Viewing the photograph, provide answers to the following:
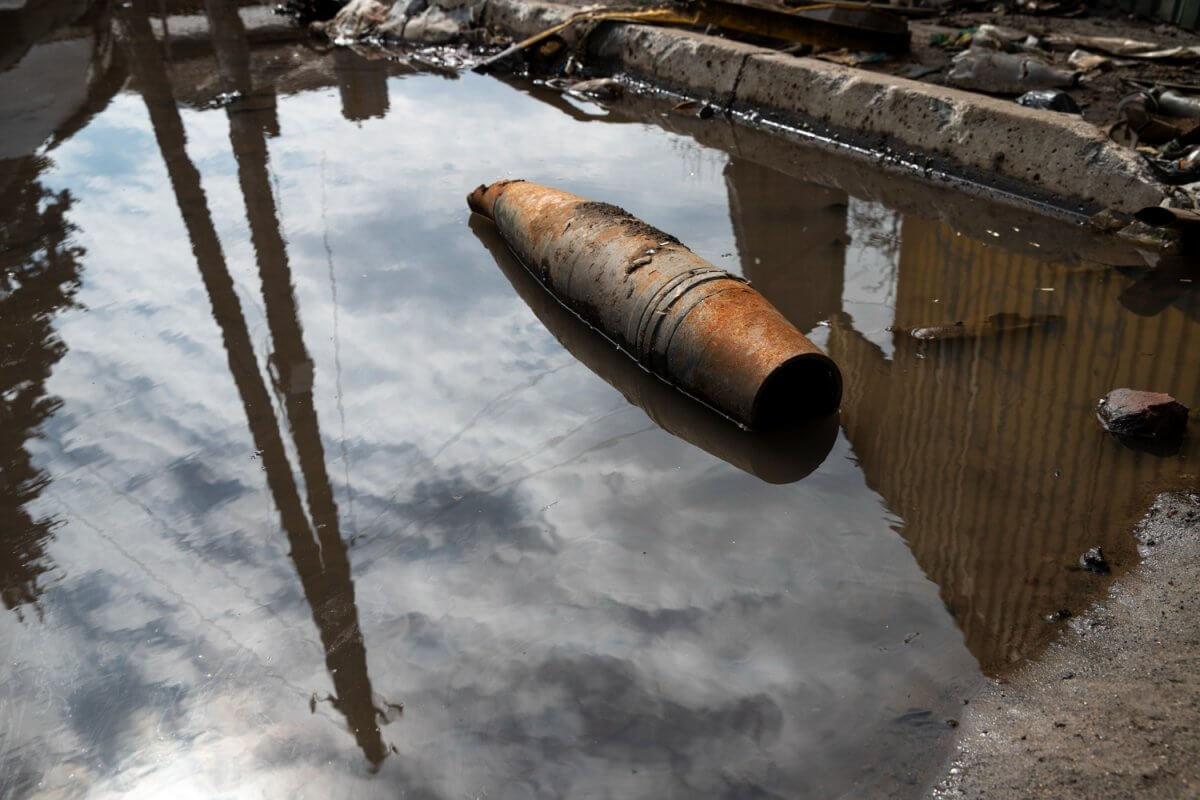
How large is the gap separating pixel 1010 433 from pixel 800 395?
0.76 meters

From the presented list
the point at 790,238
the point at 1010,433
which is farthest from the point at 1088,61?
the point at 1010,433

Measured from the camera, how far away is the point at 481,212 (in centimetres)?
526

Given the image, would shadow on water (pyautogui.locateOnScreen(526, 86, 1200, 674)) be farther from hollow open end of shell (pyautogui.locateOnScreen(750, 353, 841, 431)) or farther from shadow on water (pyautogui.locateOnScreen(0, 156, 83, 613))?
shadow on water (pyautogui.locateOnScreen(0, 156, 83, 613))

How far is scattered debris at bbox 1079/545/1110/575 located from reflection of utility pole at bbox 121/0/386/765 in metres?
2.08

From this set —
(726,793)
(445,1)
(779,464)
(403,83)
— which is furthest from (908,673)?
(445,1)

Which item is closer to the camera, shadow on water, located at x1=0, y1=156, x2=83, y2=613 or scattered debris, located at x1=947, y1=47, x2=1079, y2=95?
shadow on water, located at x1=0, y1=156, x2=83, y2=613

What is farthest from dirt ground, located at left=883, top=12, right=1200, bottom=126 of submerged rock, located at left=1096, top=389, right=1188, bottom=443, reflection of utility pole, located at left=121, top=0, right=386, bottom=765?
reflection of utility pole, located at left=121, top=0, right=386, bottom=765

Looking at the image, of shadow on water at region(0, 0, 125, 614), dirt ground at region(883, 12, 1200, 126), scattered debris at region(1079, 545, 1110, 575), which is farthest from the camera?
dirt ground at region(883, 12, 1200, 126)

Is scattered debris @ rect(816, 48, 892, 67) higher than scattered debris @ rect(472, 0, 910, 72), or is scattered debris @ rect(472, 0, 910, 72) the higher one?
scattered debris @ rect(472, 0, 910, 72)

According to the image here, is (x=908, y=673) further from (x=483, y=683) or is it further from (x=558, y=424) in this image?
(x=558, y=424)

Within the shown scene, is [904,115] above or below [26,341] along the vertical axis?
above

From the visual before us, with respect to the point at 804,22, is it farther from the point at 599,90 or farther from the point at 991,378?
the point at 991,378

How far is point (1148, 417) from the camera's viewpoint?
3.24 m

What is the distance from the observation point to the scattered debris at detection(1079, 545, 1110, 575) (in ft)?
8.92
